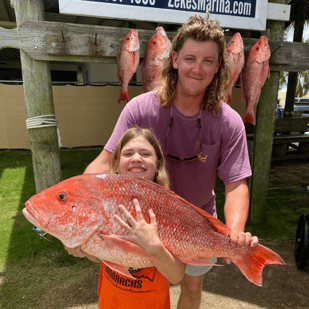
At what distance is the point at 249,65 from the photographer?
3500mm

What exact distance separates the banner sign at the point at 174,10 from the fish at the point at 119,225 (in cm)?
225

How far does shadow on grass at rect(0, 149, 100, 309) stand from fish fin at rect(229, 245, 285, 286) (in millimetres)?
2370

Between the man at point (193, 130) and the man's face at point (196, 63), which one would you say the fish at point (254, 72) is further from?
the man's face at point (196, 63)

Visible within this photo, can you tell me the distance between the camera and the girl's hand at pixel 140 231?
1327 millimetres

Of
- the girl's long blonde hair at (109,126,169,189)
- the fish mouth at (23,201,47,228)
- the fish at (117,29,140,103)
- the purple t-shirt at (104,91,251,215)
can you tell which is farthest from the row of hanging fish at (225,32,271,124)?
the fish mouth at (23,201,47,228)

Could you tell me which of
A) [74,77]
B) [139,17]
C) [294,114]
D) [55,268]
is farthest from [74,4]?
[74,77]

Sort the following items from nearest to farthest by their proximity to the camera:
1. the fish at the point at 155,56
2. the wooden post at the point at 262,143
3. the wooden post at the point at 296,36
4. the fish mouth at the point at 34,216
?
the fish mouth at the point at 34,216
the fish at the point at 155,56
the wooden post at the point at 262,143
the wooden post at the point at 296,36

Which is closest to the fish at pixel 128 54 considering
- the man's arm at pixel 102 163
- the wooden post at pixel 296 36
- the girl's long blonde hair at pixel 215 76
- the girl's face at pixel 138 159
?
the girl's long blonde hair at pixel 215 76

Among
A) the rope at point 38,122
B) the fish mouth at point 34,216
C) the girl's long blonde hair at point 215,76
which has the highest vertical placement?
the girl's long blonde hair at point 215,76

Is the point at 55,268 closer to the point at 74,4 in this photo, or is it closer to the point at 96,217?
the point at 96,217

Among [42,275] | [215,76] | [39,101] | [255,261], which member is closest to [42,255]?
[42,275]

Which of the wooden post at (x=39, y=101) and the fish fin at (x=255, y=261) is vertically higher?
the wooden post at (x=39, y=101)

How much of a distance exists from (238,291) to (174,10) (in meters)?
3.50

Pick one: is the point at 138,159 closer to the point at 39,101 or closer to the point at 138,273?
the point at 138,273
